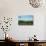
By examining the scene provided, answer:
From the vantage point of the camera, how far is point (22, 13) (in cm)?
375

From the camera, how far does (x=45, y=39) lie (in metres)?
3.63

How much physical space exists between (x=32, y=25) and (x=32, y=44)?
683mm

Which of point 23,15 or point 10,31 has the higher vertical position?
point 23,15

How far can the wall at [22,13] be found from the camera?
145 inches

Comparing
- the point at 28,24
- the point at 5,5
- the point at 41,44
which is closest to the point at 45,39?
the point at 41,44

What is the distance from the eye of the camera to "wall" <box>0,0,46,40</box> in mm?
3682

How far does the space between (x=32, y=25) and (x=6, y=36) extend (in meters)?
0.86

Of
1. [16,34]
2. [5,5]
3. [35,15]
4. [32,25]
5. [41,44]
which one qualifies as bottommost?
[41,44]

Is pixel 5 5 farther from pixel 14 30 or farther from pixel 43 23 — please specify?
pixel 43 23

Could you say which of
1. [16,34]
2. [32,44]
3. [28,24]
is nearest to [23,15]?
[28,24]

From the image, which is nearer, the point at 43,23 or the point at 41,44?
the point at 41,44

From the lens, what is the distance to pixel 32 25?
12.1ft

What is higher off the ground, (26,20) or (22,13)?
(22,13)

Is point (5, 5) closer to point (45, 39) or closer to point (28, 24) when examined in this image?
point (28, 24)
